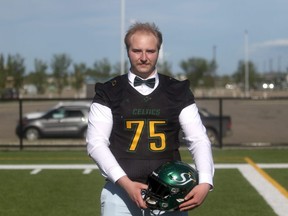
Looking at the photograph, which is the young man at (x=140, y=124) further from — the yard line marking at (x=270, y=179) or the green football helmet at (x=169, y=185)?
the yard line marking at (x=270, y=179)

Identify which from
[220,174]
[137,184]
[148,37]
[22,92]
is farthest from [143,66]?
[22,92]

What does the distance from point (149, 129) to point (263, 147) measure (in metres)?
14.6

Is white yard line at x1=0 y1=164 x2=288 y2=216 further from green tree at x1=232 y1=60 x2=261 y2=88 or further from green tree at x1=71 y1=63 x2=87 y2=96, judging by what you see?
green tree at x1=232 y1=60 x2=261 y2=88

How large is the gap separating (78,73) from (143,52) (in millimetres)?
58709

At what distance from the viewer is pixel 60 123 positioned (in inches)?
785

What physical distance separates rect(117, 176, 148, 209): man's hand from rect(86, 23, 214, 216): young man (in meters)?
0.14

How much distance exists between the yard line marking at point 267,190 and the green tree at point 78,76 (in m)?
48.7

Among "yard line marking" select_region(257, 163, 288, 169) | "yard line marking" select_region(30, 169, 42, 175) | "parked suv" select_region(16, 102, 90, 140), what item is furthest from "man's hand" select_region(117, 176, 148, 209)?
"parked suv" select_region(16, 102, 90, 140)

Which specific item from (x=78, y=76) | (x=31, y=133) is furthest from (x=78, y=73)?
(x=31, y=133)

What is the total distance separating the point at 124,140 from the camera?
132 inches

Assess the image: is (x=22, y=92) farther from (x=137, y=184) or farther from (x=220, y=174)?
(x=137, y=184)

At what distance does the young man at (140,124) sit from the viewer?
3301 millimetres

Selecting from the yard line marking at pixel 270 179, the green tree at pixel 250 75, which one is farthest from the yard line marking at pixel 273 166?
the green tree at pixel 250 75

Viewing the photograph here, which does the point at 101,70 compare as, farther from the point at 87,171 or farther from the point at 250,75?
the point at 87,171
